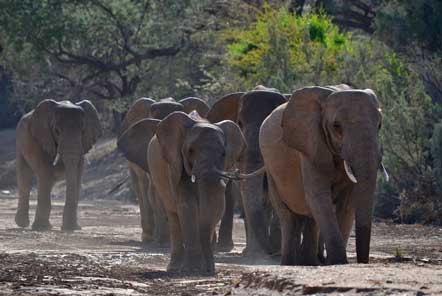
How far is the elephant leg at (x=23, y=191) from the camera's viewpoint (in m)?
23.8

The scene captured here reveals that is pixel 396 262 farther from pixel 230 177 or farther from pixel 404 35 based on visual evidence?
pixel 404 35

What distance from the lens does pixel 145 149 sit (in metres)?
17.7

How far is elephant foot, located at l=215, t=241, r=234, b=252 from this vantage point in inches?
708

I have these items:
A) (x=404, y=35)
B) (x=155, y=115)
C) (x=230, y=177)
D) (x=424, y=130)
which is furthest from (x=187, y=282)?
(x=404, y=35)

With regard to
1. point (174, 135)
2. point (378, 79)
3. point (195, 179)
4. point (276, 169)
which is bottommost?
point (195, 179)

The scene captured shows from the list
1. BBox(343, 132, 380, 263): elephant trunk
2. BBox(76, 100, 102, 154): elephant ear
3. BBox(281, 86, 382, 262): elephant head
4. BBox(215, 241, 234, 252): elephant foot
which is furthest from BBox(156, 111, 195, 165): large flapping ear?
BBox(76, 100, 102, 154): elephant ear

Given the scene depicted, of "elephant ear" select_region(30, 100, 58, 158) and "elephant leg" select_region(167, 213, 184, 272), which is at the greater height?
"elephant ear" select_region(30, 100, 58, 158)

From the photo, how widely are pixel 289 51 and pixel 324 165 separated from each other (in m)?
17.0

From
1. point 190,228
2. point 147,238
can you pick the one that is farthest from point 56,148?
point 190,228

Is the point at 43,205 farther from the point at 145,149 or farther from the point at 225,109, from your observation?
the point at 225,109

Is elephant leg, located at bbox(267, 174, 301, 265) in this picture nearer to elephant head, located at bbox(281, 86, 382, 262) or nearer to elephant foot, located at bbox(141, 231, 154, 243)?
elephant head, located at bbox(281, 86, 382, 262)

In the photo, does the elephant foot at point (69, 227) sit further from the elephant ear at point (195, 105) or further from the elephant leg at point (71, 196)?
the elephant ear at point (195, 105)

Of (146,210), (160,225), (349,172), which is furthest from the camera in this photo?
(146,210)

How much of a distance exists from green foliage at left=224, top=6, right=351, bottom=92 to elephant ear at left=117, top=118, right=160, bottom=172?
9.92m
